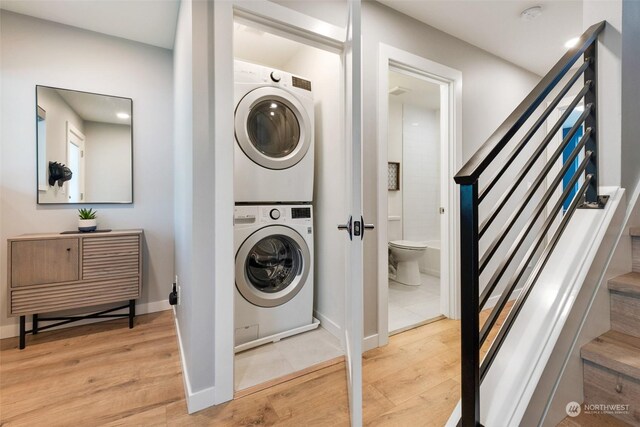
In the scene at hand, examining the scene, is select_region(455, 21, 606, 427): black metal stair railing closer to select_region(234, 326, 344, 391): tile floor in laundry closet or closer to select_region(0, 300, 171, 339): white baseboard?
select_region(234, 326, 344, 391): tile floor in laundry closet

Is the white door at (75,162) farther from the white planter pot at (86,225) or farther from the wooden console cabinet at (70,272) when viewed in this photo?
the wooden console cabinet at (70,272)

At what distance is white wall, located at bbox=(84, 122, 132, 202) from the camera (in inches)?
92.0

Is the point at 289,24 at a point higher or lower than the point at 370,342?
higher

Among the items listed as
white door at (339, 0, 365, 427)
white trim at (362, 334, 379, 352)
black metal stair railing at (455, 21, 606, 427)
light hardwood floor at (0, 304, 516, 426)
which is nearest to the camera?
black metal stair railing at (455, 21, 606, 427)

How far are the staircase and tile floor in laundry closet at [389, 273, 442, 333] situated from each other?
4.38ft

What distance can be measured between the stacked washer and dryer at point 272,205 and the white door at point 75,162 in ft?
4.87

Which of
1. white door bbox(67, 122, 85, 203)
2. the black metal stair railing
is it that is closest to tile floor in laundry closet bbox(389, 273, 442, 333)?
the black metal stair railing

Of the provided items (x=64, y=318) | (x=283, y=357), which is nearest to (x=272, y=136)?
(x=283, y=357)

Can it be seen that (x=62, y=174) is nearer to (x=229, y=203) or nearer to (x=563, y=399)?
(x=229, y=203)

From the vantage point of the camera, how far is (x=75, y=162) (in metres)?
2.29

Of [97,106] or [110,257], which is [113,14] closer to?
[97,106]

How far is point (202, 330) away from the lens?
1.36m

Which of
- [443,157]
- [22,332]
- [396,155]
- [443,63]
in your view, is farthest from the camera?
[396,155]

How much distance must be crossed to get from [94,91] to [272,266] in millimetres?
2136
